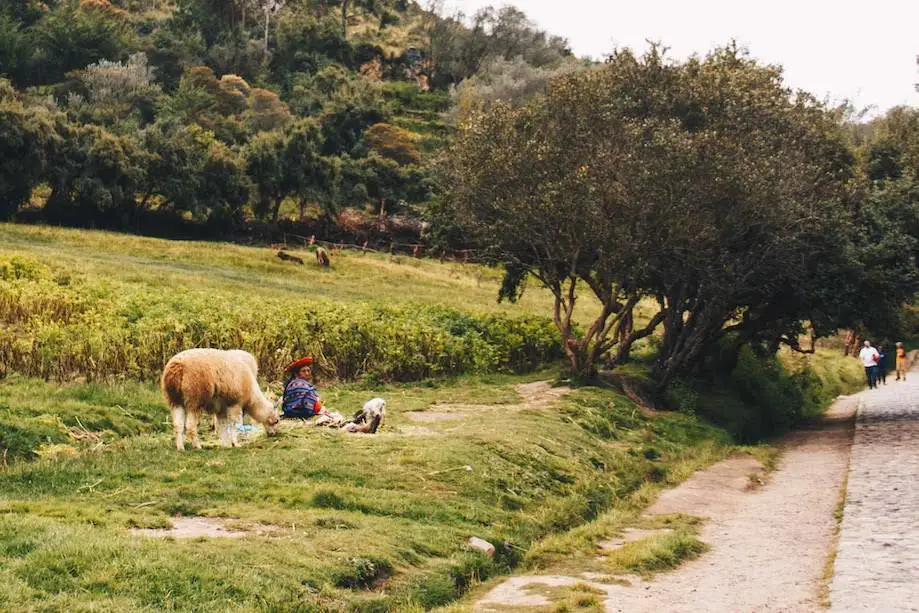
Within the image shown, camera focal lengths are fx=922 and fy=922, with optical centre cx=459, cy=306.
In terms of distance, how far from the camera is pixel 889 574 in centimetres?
1333

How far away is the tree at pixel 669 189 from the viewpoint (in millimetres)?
29422

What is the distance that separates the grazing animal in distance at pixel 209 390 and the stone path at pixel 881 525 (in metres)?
10.3

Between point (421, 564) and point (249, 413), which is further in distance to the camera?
point (249, 413)

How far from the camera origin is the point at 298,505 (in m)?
13.9

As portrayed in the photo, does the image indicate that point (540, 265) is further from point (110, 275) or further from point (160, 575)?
point (160, 575)

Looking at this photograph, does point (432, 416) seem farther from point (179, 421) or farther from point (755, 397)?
point (755, 397)

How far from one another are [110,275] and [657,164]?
22.4 meters

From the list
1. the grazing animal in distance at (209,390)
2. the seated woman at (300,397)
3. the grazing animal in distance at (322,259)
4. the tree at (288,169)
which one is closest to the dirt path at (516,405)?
the seated woman at (300,397)

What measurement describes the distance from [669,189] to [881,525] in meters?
14.5

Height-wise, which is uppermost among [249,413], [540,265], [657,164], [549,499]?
[657,164]

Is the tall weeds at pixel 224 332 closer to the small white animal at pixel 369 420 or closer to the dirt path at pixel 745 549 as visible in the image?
the small white animal at pixel 369 420

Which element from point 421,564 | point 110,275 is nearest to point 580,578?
point 421,564

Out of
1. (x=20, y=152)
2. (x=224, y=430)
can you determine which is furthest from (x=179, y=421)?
(x=20, y=152)

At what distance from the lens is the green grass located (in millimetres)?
10039
